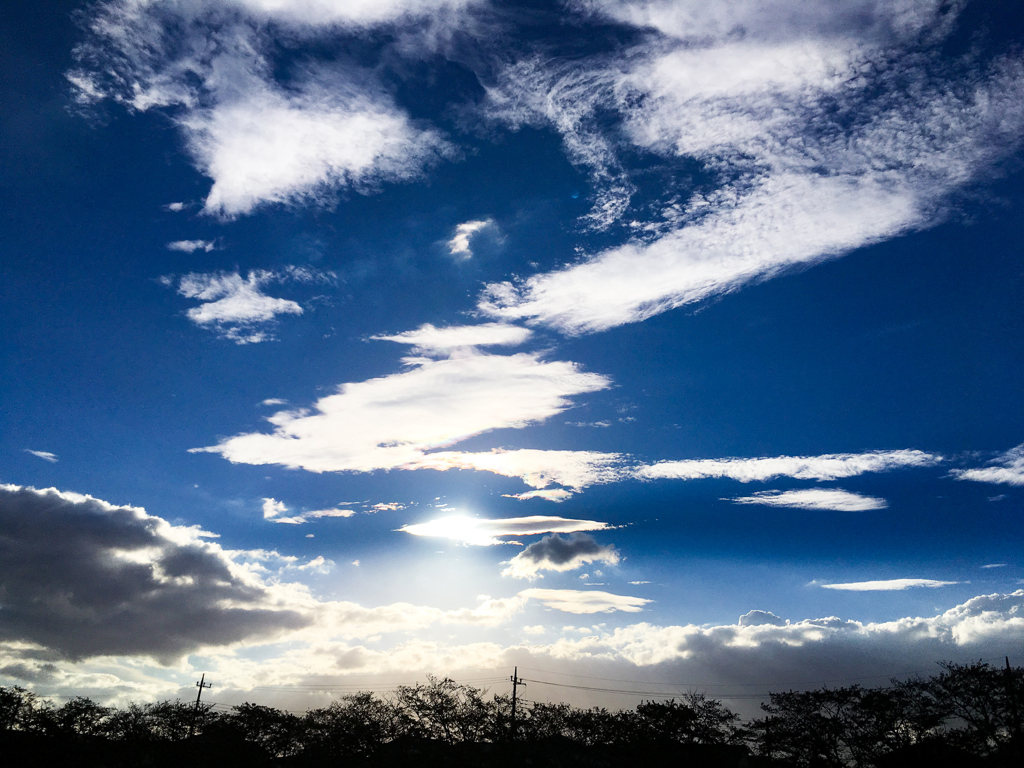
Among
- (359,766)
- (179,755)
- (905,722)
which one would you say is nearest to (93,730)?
(179,755)

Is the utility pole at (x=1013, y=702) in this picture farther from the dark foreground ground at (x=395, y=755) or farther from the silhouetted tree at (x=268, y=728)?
the silhouetted tree at (x=268, y=728)

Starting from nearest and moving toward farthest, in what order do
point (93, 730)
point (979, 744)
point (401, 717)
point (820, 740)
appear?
point (979, 744) → point (820, 740) → point (93, 730) → point (401, 717)

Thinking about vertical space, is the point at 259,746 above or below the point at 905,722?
below

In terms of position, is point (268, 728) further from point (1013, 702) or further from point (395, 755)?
point (1013, 702)

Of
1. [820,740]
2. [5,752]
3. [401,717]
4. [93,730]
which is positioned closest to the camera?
[5,752]

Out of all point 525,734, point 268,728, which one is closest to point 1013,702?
point 525,734

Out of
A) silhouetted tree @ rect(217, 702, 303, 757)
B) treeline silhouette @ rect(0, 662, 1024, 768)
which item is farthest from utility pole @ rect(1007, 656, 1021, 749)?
silhouetted tree @ rect(217, 702, 303, 757)

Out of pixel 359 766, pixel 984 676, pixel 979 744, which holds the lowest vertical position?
pixel 359 766

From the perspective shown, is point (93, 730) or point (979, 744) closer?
point (979, 744)

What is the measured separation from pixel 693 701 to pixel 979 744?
24790 millimetres

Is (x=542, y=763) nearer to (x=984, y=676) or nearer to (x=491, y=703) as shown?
(x=491, y=703)

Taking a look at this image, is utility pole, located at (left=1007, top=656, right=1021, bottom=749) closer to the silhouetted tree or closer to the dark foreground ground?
the dark foreground ground

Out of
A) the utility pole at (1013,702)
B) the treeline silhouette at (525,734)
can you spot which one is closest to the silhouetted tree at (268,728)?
the treeline silhouette at (525,734)

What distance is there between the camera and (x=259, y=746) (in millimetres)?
59062
